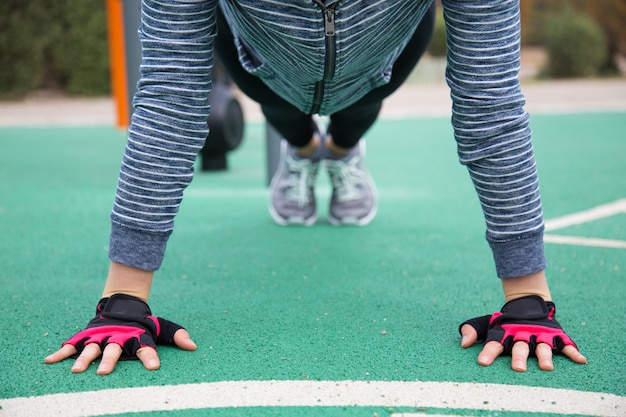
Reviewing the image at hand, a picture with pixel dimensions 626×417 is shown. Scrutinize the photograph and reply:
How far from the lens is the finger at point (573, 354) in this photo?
156cm

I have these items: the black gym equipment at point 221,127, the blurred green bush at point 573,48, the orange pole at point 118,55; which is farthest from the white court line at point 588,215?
the blurred green bush at point 573,48

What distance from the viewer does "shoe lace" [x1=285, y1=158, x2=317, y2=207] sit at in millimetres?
3109

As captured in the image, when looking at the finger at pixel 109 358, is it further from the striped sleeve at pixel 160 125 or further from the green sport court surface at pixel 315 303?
the striped sleeve at pixel 160 125

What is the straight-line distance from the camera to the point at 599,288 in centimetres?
216

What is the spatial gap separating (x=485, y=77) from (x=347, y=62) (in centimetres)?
31

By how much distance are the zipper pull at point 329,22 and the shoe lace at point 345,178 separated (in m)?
1.58

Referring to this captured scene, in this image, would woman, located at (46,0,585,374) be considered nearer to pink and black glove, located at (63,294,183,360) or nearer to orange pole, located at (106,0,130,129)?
pink and black glove, located at (63,294,183,360)

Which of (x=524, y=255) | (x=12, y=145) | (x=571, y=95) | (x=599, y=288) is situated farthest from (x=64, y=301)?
(x=571, y=95)

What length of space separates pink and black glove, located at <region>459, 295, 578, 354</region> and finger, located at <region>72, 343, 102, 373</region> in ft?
2.58

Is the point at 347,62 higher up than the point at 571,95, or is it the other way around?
the point at 347,62

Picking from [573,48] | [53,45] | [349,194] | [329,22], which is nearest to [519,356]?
[329,22]

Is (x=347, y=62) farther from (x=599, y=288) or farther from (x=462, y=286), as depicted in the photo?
(x=599, y=288)

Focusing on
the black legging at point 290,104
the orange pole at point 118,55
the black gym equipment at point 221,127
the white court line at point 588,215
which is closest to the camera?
the black legging at point 290,104

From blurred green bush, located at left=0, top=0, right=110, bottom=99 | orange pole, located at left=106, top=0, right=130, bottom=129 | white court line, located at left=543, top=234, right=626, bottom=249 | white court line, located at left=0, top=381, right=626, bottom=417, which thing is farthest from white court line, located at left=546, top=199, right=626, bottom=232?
blurred green bush, located at left=0, top=0, right=110, bottom=99
